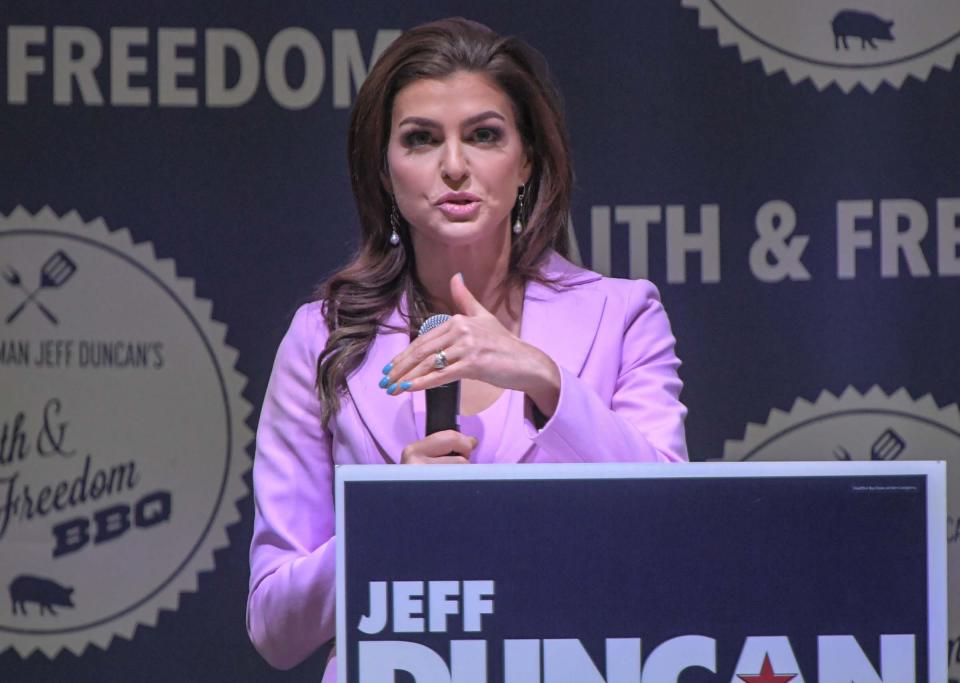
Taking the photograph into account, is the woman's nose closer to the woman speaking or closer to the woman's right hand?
the woman speaking

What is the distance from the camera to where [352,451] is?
174cm

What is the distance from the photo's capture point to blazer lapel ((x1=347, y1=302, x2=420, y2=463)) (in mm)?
1729

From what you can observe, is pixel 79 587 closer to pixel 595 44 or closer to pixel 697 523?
pixel 595 44

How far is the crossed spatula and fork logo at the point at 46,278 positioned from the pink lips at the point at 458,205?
1.31 metres

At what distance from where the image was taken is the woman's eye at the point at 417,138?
1.82 meters

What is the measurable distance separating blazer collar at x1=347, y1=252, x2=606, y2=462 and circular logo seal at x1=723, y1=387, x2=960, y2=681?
3.38 feet

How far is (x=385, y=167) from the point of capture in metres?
1.88

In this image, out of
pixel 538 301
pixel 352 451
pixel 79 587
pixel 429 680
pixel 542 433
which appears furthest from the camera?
pixel 79 587

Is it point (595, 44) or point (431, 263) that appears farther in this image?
point (595, 44)

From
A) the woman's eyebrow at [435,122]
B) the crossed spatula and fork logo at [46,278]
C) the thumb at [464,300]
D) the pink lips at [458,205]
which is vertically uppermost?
the woman's eyebrow at [435,122]

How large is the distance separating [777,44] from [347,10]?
0.88 m

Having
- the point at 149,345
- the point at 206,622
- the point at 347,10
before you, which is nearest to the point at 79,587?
the point at 206,622

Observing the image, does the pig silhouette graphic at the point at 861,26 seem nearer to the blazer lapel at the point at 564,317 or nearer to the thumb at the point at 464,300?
the blazer lapel at the point at 564,317

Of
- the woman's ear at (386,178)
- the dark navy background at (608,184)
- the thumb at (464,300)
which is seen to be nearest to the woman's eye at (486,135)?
the woman's ear at (386,178)
